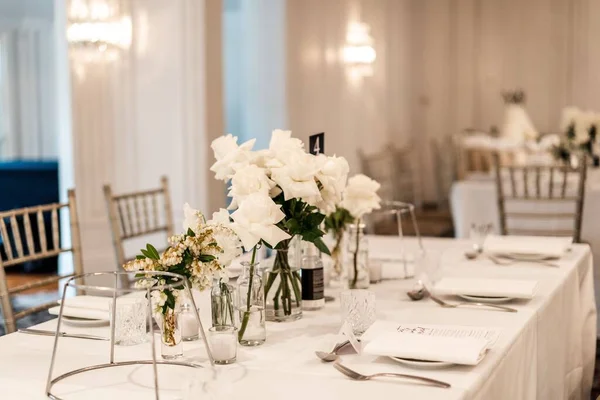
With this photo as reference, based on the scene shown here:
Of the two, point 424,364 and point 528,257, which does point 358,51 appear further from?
point 424,364

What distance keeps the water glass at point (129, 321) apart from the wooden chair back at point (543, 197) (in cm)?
292

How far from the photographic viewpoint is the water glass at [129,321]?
209cm

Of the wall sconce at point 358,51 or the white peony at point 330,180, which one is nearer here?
the white peony at point 330,180

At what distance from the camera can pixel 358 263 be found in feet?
9.10

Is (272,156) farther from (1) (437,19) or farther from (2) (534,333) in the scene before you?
(1) (437,19)

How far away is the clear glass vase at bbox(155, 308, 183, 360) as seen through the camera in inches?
76.6

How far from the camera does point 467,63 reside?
11.3m

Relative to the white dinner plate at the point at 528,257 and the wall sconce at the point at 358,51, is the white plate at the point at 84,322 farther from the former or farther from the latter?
the wall sconce at the point at 358,51

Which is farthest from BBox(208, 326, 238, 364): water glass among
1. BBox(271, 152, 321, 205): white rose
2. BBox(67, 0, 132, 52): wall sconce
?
BBox(67, 0, 132, 52): wall sconce

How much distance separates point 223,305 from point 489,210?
372cm

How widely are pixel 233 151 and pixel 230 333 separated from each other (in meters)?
0.50

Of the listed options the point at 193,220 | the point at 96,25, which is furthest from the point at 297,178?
the point at 96,25

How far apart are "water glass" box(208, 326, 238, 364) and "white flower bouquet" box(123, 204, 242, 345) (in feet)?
0.31

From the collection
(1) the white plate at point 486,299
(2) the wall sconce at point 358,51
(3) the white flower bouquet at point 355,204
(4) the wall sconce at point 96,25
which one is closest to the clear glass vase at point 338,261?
A: (3) the white flower bouquet at point 355,204
